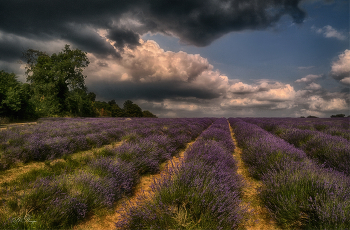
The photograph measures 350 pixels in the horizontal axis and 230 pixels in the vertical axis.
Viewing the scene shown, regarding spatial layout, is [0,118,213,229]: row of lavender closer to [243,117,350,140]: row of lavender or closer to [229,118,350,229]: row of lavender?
[229,118,350,229]: row of lavender

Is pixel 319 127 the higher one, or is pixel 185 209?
pixel 319 127

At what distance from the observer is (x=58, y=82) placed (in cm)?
2522

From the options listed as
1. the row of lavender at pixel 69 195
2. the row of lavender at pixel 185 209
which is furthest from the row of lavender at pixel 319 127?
the row of lavender at pixel 69 195

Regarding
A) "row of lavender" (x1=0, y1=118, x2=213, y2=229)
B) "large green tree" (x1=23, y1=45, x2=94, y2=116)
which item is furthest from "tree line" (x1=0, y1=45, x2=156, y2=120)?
"row of lavender" (x1=0, y1=118, x2=213, y2=229)

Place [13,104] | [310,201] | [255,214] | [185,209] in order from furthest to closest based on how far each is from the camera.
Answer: [13,104]
[255,214]
[310,201]
[185,209]

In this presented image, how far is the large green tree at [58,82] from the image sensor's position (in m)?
24.4

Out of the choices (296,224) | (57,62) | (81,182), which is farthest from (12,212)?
(57,62)

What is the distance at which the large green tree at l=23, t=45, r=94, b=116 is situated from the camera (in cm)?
2439

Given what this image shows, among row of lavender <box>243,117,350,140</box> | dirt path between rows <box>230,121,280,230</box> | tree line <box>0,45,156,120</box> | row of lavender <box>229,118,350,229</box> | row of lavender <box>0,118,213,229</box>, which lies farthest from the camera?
tree line <box>0,45,156,120</box>

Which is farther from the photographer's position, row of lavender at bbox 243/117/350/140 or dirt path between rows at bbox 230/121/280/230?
row of lavender at bbox 243/117/350/140

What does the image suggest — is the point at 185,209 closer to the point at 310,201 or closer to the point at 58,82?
the point at 310,201

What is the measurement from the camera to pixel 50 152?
475 centimetres

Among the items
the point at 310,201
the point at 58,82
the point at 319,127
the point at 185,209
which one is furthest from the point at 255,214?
the point at 58,82

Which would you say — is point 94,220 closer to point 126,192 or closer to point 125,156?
point 126,192
